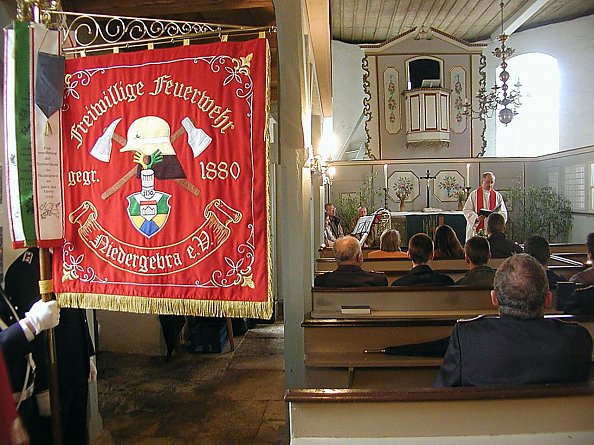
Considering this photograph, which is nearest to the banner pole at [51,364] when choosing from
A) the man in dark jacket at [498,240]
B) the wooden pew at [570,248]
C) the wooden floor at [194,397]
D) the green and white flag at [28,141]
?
the green and white flag at [28,141]

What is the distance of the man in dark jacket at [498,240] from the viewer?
5.78 meters

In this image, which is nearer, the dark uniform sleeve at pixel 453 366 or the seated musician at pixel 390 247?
the dark uniform sleeve at pixel 453 366

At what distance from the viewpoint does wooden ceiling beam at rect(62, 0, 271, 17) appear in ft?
12.7

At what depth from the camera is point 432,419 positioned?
2094 millimetres

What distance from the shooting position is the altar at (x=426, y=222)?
35.9 feet

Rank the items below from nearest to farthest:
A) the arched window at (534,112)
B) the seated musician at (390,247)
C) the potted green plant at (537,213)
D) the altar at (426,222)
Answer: the seated musician at (390,247) → the potted green plant at (537,213) → the altar at (426,222) → the arched window at (534,112)

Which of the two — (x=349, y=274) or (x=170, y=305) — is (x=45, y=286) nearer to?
(x=170, y=305)

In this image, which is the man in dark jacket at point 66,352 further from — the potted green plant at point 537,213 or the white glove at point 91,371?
the potted green plant at point 537,213

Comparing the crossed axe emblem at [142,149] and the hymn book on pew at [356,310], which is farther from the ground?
the crossed axe emblem at [142,149]

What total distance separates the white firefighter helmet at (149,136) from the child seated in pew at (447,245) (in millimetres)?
3539

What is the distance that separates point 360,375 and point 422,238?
4.47 feet

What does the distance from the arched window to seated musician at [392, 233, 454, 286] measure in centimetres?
929

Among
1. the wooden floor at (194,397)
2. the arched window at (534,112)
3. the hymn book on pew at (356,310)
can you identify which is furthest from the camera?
the arched window at (534,112)

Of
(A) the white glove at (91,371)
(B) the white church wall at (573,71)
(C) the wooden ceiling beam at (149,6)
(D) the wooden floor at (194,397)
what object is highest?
(B) the white church wall at (573,71)
